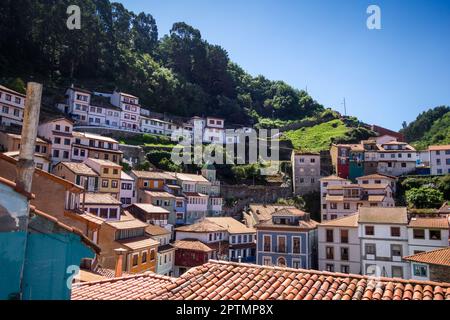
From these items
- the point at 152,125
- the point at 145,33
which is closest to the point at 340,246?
the point at 152,125

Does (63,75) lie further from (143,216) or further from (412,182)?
(412,182)

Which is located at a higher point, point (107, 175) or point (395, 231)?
point (107, 175)

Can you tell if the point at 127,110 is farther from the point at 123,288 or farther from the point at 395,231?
the point at 123,288

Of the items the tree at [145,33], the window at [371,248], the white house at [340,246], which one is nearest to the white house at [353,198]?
the white house at [340,246]

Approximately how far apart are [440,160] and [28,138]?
73.4m

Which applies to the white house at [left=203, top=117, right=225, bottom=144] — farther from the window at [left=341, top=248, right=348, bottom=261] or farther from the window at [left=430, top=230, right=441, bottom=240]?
the window at [left=430, top=230, right=441, bottom=240]

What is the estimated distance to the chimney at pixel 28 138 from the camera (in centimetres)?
732

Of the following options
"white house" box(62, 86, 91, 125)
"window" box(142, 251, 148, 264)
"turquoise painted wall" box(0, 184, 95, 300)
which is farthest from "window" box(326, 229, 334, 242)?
"white house" box(62, 86, 91, 125)

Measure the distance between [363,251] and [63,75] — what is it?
69.6 metres

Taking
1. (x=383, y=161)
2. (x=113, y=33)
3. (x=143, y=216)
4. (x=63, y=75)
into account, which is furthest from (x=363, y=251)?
(x=113, y=33)

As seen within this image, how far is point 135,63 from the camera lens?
89062 mm

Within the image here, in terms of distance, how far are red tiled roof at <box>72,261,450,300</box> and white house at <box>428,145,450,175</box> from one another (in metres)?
67.2

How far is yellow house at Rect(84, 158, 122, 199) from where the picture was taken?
147 ft

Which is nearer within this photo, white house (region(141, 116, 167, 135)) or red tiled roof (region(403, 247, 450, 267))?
red tiled roof (region(403, 247, 450, 267))
